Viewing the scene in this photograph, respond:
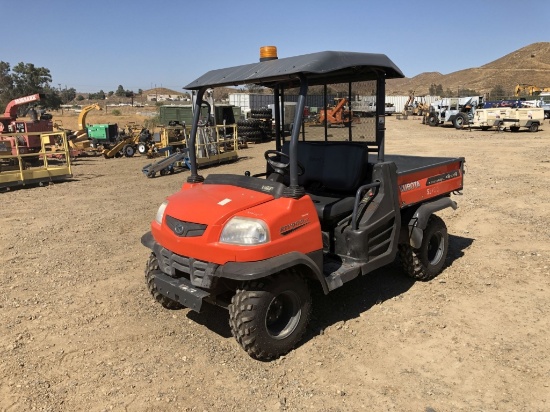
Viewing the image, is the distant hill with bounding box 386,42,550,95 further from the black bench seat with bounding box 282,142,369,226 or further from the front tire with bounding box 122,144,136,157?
the black bench seat with bounding box 282,142,369,226

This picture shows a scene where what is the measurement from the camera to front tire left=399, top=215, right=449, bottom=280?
484cm

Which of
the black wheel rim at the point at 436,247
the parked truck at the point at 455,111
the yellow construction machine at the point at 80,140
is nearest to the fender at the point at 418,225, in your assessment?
the black wheel rim at the point at 436,247

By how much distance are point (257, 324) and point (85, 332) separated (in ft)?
5.77

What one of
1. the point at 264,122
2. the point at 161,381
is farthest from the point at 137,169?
the point at 161,381

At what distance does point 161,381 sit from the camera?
330 cm

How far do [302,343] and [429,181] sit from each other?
2.37 metres

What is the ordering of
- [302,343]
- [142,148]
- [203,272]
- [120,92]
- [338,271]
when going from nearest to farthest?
[203,272]
[302,343]
[338,271]
[142,148]
[120,92]

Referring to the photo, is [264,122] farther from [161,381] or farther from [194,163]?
[161,381]

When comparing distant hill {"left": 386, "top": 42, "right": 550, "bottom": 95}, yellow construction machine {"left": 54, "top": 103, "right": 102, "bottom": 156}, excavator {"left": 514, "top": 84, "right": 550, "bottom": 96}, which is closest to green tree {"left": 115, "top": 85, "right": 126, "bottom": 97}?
distant hill {"left": 386, "top": 42, "right": 550, "bottom": 95}

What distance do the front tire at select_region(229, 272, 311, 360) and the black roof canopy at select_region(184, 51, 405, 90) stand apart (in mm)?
1615

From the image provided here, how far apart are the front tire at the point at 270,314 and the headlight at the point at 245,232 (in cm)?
34

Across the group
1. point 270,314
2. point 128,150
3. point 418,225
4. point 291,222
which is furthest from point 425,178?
point 128,150

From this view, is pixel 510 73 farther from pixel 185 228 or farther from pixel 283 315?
pixel 185 228

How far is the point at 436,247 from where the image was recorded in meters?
5.25
